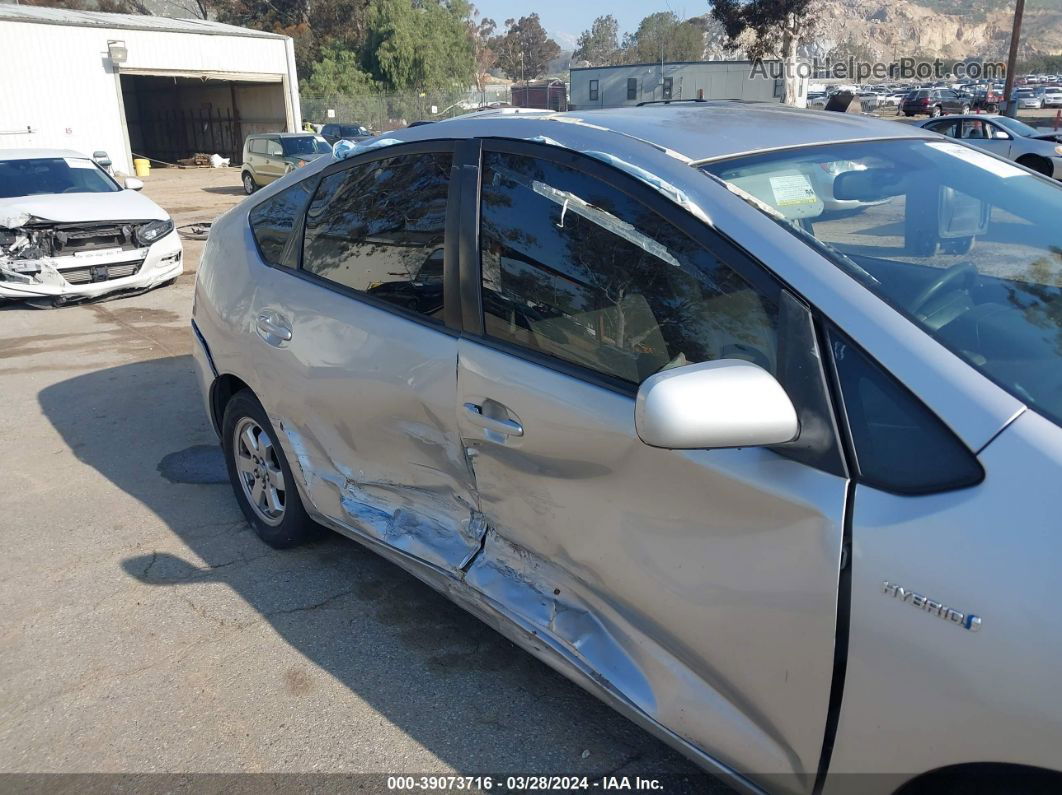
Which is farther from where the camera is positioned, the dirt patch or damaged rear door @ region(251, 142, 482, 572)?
the dirt patch

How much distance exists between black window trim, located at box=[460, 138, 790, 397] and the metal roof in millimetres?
28448

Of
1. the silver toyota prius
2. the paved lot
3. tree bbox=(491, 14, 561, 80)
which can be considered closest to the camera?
the silver toyota prius

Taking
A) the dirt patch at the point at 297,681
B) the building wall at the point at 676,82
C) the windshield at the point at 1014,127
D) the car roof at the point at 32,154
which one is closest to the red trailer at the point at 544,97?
the building wall at the point at 676,82

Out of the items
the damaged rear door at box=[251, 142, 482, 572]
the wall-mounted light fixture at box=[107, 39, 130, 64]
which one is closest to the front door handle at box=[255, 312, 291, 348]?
the damaged rear door at box=[251, 142, 482, 572]

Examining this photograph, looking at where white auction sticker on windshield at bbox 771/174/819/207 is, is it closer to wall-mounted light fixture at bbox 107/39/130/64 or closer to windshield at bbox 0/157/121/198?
windshield at bbox 0/157/121/198

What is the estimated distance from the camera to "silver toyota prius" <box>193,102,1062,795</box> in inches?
63.0

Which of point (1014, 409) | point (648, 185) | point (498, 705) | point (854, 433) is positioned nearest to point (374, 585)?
point (498, 705)

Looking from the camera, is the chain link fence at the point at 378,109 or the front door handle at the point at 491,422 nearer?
the front door handle at the point at 491,422

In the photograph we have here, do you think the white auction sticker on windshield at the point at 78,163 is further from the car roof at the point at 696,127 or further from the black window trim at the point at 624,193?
the black window trim at the point at 624,193

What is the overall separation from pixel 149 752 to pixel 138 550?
143 cm

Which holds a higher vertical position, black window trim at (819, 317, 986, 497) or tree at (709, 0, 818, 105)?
tree at (709, 0, 818, 105)

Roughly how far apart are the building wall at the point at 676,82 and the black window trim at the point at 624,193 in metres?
35.0

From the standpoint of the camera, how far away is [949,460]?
5.39 ft

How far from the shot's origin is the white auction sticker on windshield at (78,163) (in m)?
10.3
